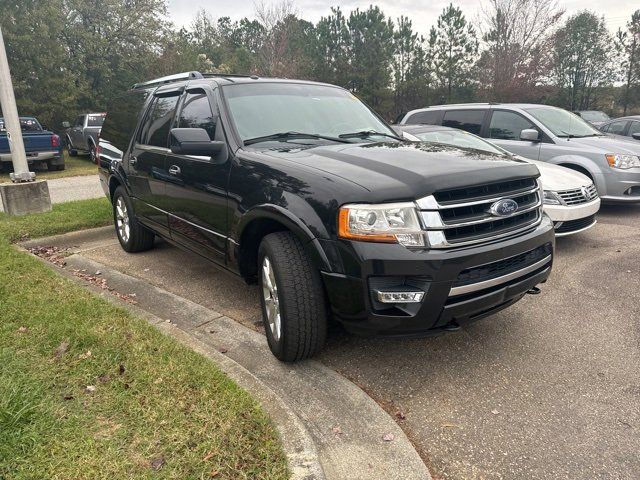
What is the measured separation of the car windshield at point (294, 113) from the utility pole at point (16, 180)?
4927 millimetres

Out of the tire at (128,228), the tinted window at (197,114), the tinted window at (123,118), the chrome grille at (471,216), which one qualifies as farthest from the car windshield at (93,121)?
the chrome grille at (471,216)

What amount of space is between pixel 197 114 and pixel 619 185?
20.1 feet

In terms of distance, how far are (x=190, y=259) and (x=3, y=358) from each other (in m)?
2.66

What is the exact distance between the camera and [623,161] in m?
6.93

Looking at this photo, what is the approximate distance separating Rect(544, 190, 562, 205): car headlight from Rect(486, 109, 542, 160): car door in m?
2.29

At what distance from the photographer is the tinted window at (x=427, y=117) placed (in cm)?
915

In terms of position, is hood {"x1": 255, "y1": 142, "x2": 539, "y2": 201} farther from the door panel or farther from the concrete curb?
the door panel

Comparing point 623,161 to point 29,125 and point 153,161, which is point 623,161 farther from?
point 29,125

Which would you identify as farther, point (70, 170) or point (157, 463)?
point (70, 170)

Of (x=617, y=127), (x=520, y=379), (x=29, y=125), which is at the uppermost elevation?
(x=29, y=125)

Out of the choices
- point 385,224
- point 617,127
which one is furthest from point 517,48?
point 385,224

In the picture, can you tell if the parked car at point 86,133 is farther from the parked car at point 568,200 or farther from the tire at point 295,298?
the tire at point 295,298

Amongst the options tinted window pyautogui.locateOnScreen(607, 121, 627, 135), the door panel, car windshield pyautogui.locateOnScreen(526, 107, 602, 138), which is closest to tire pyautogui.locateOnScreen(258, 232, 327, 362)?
the door panel

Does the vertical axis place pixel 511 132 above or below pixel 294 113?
below
